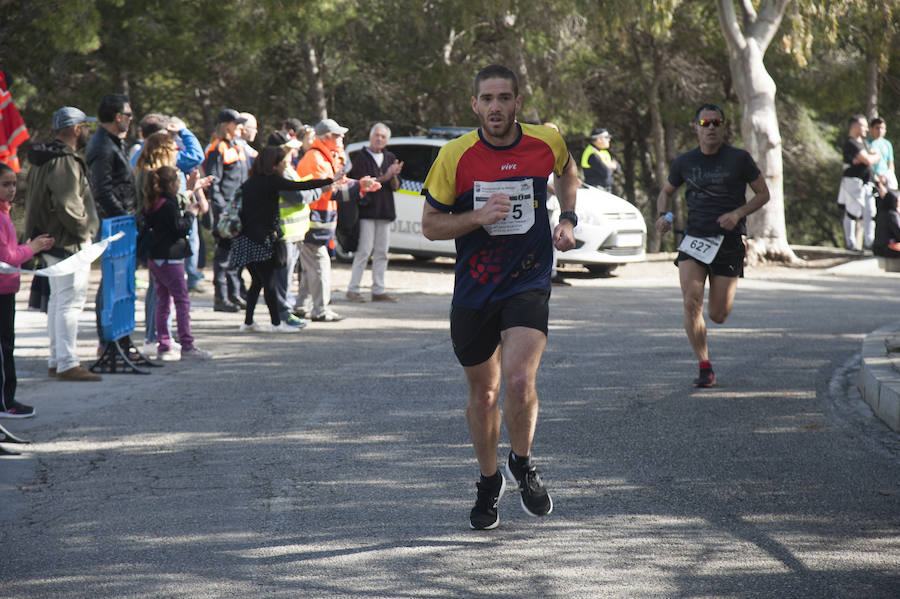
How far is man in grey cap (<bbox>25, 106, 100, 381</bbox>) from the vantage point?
8367mm

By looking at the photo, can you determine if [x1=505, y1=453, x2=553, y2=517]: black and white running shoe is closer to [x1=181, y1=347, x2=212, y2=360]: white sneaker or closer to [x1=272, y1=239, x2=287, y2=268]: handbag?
[x1=181, y1=347, x2=212, y2=360]: white sneaker

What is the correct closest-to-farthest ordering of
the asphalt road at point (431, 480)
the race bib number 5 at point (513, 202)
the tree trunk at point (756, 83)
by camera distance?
the asphalt road at point (431, 480) < the race bib number 5 at point (513, 202) < the tree trunk at point (756, 83)

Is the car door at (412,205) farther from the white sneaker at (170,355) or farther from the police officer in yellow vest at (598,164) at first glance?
the white sneaker at (170,355)

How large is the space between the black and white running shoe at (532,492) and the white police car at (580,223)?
9918mm

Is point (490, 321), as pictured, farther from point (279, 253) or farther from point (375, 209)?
point (375, 209)

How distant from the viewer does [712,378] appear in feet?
27.3

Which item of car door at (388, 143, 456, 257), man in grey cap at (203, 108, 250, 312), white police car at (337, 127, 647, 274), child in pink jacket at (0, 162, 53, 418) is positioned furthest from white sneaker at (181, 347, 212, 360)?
car door at (388, 143, 456, 257)

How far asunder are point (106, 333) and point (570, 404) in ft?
11.7

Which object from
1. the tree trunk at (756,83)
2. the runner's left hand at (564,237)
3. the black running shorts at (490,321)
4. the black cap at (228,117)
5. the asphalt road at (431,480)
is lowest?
the asphalt road at (431,480)

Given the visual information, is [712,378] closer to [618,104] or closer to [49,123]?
[49,123]

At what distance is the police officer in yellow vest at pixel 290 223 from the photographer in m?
11.2

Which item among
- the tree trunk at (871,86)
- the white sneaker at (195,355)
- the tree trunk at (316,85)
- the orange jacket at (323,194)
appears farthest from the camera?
the tree trunk at (316,85)

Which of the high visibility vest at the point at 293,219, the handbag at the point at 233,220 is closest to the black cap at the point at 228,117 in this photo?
the high visibility vest at the point at 293,219

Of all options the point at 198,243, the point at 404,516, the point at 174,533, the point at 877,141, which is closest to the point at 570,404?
the point at 404,516
